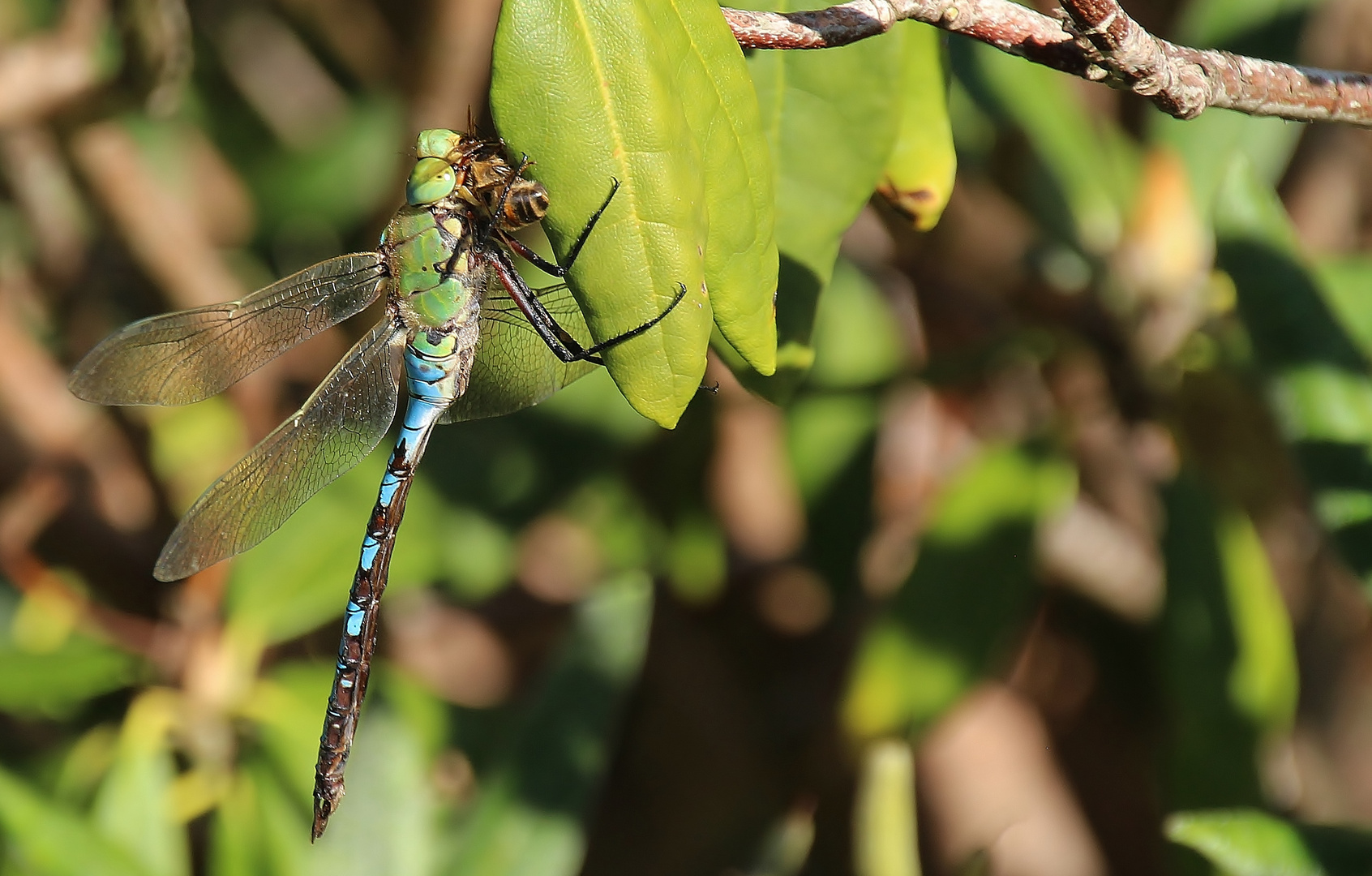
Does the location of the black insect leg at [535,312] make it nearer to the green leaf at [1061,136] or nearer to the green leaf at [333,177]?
the green leaf at [1061,136]

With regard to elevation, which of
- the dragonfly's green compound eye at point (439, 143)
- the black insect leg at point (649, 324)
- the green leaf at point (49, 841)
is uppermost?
the black insect leg at point (649, 324)

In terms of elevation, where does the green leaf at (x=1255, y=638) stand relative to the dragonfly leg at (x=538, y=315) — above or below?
below

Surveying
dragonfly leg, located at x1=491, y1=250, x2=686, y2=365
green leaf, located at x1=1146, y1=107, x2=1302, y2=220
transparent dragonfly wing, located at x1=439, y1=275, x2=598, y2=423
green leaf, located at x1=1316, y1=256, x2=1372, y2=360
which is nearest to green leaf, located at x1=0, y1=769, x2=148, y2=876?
transparent dragonfly wing, located at x1=439, y1=275, x2=598, y2=423

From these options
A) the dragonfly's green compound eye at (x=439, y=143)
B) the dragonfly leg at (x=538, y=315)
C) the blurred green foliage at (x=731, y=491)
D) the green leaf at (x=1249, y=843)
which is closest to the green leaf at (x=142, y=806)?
the blurred green foliage at (x=731, y=491)

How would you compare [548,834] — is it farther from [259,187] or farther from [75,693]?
[259,187]

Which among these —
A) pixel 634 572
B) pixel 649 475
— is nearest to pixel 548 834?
pixel 634 572

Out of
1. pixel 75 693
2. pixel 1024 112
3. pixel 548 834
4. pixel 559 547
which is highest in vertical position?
pixel 1024 112

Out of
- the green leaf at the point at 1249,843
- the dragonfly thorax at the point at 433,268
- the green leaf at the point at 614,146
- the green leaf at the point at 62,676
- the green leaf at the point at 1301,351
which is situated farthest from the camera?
the green leaf at the point at 62,676
